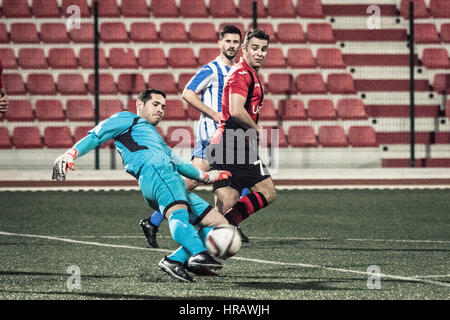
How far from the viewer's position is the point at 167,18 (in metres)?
19.1

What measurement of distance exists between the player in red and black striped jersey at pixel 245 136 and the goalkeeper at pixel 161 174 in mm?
854

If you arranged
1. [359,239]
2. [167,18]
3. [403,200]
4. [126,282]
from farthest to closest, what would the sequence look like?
[167,18]
[403,200]
[359,239]
[126,282]

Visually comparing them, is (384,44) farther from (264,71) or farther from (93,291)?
(93,291)

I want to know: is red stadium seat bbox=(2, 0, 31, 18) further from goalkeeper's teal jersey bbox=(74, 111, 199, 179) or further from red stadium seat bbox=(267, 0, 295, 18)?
goalkeeper's teal jersey bbox=(74, 111, 199, 179)

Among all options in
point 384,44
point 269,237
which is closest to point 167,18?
point 384,44

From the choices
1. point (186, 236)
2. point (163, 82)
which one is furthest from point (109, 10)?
point (186, 236)

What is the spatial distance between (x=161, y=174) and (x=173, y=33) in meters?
13.0

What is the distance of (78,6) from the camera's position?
18891 mm

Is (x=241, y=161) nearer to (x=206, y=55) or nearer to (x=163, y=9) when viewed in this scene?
(x=206, y=55)

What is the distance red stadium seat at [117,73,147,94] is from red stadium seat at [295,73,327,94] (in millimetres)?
2994

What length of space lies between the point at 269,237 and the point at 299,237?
272 mm

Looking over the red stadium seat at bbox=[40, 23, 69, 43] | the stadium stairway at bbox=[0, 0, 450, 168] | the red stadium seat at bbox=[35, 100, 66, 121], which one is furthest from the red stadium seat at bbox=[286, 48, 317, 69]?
the red stadium seat at bbox=[35, 100, 66, 121]

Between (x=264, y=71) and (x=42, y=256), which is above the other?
(x=264, y=71)
